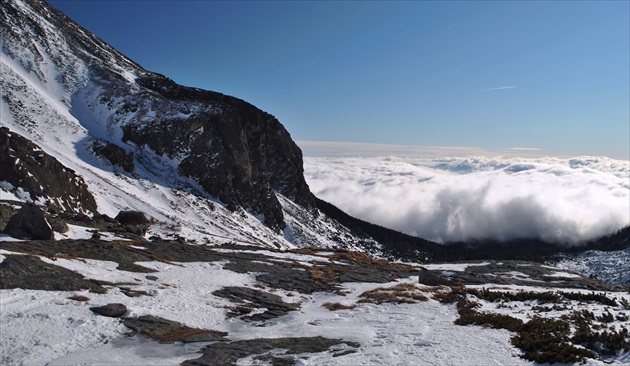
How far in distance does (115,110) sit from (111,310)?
115 metres

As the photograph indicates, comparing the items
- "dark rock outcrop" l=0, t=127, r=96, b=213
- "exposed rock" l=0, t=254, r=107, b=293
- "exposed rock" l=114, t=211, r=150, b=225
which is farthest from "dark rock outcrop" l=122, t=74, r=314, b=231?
"exposed rock" l=0, t=254, r=107, b=293

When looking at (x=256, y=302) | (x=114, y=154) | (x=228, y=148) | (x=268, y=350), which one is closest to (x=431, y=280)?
(x=256, y=302)

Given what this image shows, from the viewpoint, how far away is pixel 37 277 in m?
20.3

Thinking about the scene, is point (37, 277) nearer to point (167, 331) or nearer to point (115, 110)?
point (167, 331)

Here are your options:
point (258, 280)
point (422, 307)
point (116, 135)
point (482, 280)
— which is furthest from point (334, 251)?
point (116, 135)

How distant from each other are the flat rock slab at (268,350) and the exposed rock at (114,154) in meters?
93.3

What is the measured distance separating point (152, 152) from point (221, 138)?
27481 millimetres

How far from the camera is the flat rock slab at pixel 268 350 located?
1458 cm

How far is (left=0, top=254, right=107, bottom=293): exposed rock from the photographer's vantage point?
1927cm

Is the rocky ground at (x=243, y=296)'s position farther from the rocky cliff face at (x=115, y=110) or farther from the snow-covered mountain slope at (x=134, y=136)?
the rocky cliff face at (x=115, y=110)

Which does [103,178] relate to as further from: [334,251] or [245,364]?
[245,364]

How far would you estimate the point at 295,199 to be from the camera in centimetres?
18188

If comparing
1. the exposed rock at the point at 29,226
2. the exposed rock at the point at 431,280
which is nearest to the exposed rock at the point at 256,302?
the exposed rock at the point at 29,226

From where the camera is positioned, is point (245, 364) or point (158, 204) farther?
point (158, 204)
